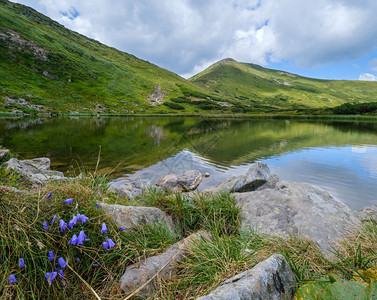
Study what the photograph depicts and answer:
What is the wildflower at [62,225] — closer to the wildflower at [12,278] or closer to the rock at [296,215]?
the wildflower at [12,278]

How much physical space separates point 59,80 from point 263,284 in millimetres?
154543

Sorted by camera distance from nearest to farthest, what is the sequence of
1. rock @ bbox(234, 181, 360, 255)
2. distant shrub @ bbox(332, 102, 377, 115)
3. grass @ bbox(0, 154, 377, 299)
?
grass @ bbox(0, 154, 377, 299) < rock @ bbox(234, 181, 360, 255) < distant shrub @ bbox(332, 102, 377, 115)

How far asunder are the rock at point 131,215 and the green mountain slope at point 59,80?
98430mm

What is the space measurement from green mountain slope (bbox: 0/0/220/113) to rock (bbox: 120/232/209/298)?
9959cm

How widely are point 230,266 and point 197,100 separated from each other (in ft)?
616

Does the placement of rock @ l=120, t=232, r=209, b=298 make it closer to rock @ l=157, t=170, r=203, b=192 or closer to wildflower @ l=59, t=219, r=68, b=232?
wildflower @ l=59, t=219, r=68, b=232

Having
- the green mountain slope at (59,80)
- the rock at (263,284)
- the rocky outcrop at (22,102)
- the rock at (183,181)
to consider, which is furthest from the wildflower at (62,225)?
the rocky outcrop at (22,102)

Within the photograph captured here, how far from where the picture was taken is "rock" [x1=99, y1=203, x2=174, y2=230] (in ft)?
11.4

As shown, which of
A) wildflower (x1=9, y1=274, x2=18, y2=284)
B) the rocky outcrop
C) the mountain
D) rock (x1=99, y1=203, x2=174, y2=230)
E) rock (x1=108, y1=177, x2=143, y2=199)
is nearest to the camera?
wildflower (x1=9, y1=274, x2=18, y2=284)

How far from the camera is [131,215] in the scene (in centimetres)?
384

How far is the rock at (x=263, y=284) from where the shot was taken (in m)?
2.04

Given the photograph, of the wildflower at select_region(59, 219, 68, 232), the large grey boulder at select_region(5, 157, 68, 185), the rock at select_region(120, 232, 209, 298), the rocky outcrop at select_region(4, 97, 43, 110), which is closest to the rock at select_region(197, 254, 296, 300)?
the rock at select_region(120, 232, 209, 298)

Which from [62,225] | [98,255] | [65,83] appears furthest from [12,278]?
[65,83]

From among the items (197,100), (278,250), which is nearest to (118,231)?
(278,250)
